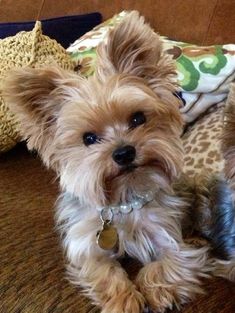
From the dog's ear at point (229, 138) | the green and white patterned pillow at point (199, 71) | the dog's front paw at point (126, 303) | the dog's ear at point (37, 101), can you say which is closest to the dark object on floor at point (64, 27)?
the green and white patterned pillow at point (199, 71)

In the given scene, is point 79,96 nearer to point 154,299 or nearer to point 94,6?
point 154,299

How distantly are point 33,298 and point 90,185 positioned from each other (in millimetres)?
255

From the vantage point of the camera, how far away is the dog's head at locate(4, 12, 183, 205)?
1.23 meters

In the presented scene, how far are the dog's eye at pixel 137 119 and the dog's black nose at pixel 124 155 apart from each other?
9 cm

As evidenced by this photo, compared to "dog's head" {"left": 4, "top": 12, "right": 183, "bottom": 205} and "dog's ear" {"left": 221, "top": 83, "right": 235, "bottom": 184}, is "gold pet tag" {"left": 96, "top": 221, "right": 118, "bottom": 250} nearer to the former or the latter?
"dog's head" {"left": 4, "top": 12, "right": 183, "bottom": 205}

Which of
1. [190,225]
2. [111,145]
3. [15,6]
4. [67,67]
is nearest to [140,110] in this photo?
[111,145]

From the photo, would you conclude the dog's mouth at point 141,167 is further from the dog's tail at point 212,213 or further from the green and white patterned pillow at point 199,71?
the green and white patterned pillow at point 199,71

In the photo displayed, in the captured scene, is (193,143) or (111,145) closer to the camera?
(111,145)

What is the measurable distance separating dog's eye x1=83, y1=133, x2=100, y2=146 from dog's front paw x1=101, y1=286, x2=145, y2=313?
0.32 meters

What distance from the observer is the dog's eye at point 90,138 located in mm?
1260

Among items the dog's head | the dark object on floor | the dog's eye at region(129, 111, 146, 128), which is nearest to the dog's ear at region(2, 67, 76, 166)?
the dog's head

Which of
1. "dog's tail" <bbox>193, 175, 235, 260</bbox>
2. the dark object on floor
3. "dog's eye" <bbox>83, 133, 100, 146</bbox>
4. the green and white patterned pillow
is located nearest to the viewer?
"dog's eye" <bbox>83, 133, 100, 146</bbox>

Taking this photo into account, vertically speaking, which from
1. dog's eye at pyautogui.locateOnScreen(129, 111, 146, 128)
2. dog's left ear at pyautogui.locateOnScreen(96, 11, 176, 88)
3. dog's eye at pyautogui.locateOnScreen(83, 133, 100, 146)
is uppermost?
dog's left ear at pyautogui.locateOnScreen(96, 11, 176, 88)

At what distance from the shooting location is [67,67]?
5.44 feet
